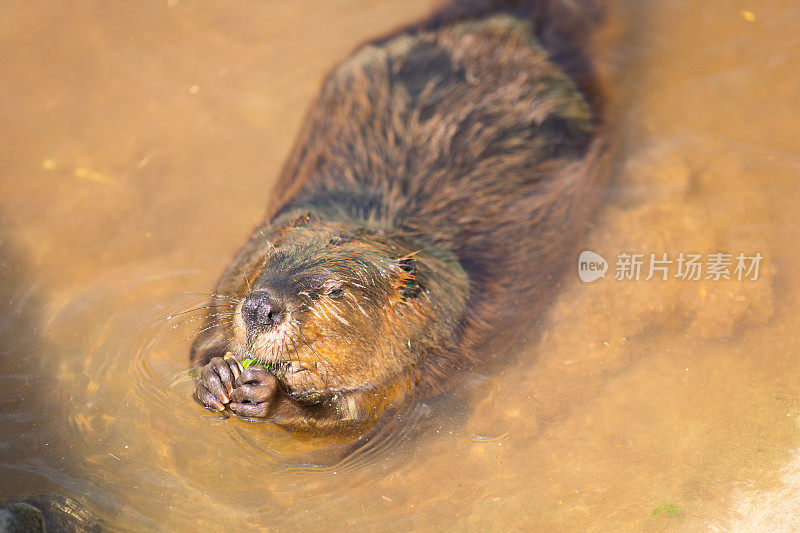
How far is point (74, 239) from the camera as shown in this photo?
400 centimetres

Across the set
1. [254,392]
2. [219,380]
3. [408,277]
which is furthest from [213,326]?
[408,277]

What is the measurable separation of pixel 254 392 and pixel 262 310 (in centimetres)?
38

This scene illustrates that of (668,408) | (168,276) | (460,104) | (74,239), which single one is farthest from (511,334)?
(74,239)

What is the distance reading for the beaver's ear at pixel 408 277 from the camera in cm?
308

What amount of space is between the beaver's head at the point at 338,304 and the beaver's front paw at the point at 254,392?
8 cm

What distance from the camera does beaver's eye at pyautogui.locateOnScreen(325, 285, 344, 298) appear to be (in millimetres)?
2932

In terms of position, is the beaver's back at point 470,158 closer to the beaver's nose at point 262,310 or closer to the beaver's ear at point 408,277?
Result: the beaver's ear at point 408,277

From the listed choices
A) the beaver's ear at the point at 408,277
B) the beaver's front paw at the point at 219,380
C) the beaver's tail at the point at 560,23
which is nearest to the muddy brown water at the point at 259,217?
the beaver's tail at the point at 560,23

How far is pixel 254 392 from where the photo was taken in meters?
2.88

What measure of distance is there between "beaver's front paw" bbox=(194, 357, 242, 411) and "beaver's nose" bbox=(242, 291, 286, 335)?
27 cm

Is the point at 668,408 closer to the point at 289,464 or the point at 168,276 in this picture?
the point at 289,464

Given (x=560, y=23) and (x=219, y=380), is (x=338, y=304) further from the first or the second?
(x=560, y=23)

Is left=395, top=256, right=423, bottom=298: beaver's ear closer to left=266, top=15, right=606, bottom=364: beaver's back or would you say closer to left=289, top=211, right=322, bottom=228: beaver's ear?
left=266, top=15, right=606, bottom=364: beaver's back

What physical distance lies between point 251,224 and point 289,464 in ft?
4.76
